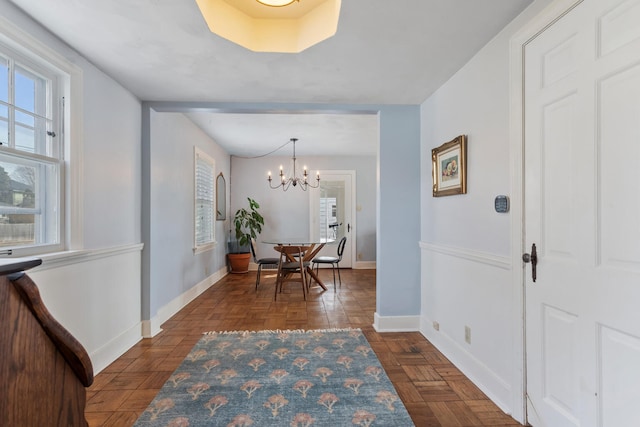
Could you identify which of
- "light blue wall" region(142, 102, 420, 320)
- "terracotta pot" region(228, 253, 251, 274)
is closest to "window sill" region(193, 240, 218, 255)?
"terracotta pot" region(228, 253, 251, 274)

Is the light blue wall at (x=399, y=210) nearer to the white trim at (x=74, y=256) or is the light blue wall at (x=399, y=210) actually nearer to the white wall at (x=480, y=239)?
the white wall at (x=480, y=239)

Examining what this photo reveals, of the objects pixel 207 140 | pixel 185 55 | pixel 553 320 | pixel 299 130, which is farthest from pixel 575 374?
pixel 207 140

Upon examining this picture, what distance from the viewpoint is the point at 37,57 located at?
67.7 inches

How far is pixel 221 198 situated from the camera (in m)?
5.45

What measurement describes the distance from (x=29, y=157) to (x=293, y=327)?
2.32 meters

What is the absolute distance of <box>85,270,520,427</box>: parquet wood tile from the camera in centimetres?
173

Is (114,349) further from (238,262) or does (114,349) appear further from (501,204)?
(238,262)

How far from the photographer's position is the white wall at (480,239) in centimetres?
175

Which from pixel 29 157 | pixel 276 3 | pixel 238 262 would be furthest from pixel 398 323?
pixel 238 262

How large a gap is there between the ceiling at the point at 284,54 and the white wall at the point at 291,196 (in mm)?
3350

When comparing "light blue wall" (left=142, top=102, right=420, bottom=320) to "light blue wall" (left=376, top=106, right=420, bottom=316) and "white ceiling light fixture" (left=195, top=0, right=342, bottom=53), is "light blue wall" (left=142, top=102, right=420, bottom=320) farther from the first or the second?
"white ceiling light fixture" (left=195, top=0, right=342, bottom=53)

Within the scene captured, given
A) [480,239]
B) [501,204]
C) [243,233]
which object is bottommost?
[243,233]

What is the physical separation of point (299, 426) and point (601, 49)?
2.15m

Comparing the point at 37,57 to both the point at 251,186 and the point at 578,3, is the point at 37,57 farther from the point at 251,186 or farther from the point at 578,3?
the point at 251,186
